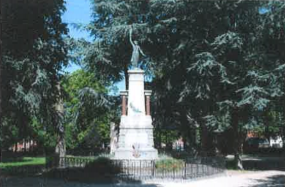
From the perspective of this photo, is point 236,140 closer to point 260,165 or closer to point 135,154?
point 260,165

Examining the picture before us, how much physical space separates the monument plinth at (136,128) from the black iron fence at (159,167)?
181 cm

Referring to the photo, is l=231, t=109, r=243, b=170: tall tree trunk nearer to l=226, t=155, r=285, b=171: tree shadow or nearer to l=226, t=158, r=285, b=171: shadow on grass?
l=226, t=158, r=285, b=171: shadow on grass

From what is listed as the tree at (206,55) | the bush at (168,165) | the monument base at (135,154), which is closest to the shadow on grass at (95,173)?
the bush at (168,165)

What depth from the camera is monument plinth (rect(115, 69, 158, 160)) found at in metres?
22.3

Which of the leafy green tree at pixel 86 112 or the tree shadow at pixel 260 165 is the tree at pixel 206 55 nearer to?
the tree shadow at pixel 260 165

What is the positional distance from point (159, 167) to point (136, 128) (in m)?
3.95

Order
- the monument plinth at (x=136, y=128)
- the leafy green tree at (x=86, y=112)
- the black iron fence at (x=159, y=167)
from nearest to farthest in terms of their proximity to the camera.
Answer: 1. the black iron fence at (x=159, y=167)
2. the monument plinth at (x=136, y=128)
3. the leafy green tree at (x=86, y=112)

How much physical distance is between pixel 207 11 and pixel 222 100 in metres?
5.88

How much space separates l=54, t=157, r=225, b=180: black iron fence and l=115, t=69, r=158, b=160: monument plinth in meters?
1.81

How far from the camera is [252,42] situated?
24016mm

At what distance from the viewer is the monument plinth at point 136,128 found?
22266mm

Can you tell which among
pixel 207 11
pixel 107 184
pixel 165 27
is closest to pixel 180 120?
pixel 165 27

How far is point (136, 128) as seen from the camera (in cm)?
2294

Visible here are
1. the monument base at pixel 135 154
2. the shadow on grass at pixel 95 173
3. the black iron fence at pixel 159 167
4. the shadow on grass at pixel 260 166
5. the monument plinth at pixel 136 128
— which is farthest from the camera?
the shadow on grass at pixel 260 166
